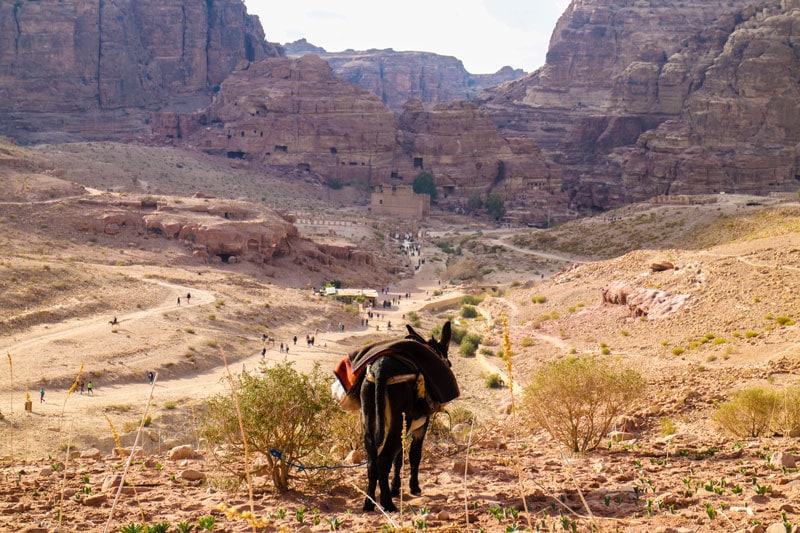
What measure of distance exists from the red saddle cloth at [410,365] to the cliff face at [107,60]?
350 feet

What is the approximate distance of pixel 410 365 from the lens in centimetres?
966

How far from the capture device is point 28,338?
30953 mm

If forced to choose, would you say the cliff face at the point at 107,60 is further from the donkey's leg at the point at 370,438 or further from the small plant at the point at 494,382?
the donkey's leg at the point at 370,438

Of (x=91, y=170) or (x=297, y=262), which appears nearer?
(x=297, y=262)

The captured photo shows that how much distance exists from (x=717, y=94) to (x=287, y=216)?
254 ft

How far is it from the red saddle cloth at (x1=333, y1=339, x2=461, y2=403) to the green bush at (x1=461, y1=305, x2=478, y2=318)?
37.3 meters

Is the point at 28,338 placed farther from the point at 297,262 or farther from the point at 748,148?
the point at 748,148

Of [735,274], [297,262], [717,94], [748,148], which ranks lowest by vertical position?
[297,262]

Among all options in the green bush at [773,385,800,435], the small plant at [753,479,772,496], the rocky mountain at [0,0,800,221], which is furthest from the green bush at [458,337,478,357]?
the rocky mountain at [0,0,800,221]

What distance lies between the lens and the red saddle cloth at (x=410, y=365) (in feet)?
31.8

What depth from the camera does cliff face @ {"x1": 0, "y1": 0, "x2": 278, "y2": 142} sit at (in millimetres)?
112625

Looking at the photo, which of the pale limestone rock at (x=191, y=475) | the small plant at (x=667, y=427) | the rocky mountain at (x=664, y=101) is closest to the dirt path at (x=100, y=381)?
the pale limestone rock at (x=191, y=475)

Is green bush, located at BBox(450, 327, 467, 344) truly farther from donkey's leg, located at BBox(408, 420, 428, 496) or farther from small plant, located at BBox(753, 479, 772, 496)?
small plant, located at BBox(753, 479, 772, 496)

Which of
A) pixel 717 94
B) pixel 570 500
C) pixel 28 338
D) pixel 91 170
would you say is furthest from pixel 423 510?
pixel 717 94
